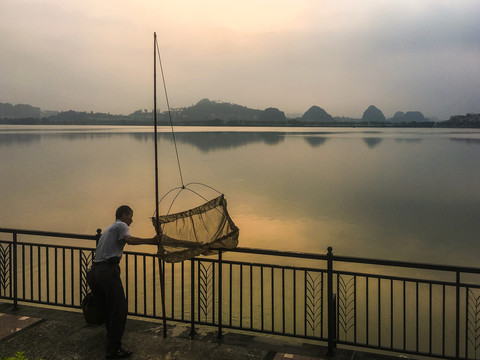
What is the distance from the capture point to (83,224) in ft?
81.4

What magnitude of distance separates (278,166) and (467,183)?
23503 mm

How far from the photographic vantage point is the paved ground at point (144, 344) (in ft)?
18.5

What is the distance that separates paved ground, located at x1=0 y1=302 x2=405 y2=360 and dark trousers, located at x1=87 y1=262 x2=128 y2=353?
1.02ft

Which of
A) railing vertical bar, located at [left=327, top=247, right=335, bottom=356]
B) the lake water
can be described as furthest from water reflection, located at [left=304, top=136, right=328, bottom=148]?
railing vertical bar, located at [left=327, top=247, right=335, bottom=356]

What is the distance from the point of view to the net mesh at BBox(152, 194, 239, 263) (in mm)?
5891

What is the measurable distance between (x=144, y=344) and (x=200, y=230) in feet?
5.20

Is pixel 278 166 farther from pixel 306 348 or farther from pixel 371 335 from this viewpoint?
pixel 306 348

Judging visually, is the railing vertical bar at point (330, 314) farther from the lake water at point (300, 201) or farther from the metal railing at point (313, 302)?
the lake water at point (300, 201)

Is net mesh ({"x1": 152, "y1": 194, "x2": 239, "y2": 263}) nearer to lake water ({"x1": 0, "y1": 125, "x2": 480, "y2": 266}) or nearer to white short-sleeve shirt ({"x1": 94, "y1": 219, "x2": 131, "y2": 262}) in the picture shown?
white short-sleeve shirt ({"x1": 94, "y1": 219, "x2": 131, "y2": 262})

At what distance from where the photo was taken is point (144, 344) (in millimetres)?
5902

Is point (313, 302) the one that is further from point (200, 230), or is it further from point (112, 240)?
point (112, 240)

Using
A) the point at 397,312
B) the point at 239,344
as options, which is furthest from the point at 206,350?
the point at 397,312

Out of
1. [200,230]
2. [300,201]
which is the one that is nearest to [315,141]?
[300,201]

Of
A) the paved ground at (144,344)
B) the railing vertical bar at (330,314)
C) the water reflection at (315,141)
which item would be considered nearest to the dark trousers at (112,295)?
the paved ground at (144,344)
